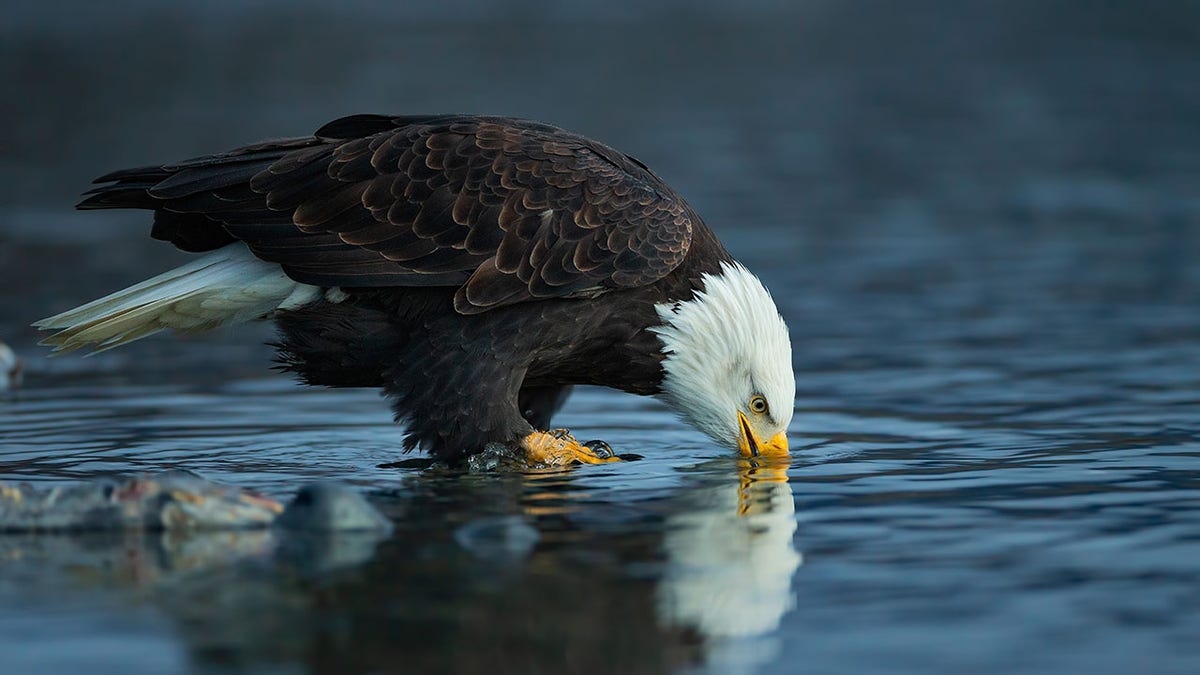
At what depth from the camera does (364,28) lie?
27406 millimetres

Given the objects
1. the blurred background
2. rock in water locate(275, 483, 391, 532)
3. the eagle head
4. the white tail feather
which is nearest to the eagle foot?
the eagle head

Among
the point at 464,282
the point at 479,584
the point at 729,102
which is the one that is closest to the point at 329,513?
the point at 479,584

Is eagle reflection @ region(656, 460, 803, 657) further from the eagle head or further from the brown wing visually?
the brown wing

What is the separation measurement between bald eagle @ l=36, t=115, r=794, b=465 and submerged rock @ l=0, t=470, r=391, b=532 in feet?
3.82

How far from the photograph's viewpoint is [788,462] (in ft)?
19.5

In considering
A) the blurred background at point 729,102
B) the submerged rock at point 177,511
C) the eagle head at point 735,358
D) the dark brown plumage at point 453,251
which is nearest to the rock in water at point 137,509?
the submerged rock at point 177,511

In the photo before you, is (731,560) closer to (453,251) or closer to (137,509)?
(137,509)

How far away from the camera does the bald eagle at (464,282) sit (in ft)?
19.1

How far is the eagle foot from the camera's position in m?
5.91

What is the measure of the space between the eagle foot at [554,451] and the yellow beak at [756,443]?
46 cm

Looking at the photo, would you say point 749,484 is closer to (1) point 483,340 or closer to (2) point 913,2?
(1) point 483,340

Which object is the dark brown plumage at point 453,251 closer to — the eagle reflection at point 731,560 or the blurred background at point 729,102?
the eagle reflection at point 731,560

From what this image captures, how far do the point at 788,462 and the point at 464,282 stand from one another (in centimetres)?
118

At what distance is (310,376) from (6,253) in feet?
19.2
